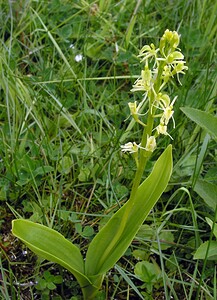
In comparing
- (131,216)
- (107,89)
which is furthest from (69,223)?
(107,89)

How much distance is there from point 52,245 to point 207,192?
47cm

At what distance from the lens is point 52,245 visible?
47.2 inches

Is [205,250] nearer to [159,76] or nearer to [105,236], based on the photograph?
[105,236]

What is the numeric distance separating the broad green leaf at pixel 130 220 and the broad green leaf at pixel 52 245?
0.05 metres

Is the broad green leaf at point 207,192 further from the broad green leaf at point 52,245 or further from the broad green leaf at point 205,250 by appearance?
the broad green leaf at point 52,245

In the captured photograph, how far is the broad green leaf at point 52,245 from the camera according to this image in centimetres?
113

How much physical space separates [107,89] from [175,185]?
514 millimetres

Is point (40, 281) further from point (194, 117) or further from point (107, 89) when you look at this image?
point (107, 89)

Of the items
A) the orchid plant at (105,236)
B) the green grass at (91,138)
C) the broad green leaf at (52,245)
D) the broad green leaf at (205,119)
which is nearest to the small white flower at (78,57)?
the green grass at (91,138)

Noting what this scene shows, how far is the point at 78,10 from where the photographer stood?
225 centimetres

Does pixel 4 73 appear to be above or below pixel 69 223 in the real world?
above

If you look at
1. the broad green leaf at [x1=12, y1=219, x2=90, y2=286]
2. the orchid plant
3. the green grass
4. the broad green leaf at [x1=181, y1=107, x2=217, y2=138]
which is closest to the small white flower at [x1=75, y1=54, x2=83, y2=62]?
the green grass

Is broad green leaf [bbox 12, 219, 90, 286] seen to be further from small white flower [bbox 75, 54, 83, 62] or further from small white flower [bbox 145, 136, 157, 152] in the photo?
small white flower [bbox 75, 54, 83, 62]

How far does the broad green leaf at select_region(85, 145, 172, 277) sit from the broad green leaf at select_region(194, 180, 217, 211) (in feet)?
0.94
